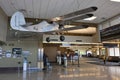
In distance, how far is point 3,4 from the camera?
930 cm

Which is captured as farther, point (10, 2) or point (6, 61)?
point (6, 61)

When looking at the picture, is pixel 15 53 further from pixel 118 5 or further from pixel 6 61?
pixel 118 5

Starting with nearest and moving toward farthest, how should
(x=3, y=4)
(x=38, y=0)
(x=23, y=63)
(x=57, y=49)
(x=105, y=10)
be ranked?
(x=38, y=0)
(x=3, y=4)
(x=105, y=10)
(x=23, y=63)
(x=57, y=49)

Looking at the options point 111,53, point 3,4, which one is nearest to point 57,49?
point 111,53

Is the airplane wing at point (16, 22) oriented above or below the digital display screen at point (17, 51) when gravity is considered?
above

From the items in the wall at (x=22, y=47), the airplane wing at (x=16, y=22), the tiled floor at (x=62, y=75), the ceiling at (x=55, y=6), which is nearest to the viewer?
the tiled floor at (x=62, y=75)

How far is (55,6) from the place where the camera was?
970 cm

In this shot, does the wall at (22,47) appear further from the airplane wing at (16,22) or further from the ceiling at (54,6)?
the airplane wing at (16,22)

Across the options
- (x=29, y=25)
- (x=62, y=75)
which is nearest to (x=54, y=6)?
(x=29, y=25)

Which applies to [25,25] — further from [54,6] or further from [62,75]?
[62,75]

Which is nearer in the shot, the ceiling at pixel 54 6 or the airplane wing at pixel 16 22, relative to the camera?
the airplane wing at pixel 16 22

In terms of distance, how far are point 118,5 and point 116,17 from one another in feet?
7.98

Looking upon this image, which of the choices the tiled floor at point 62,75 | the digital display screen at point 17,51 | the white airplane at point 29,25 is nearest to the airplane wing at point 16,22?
the white airplane at point 29,25

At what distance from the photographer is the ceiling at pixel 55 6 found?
896 centimetres
